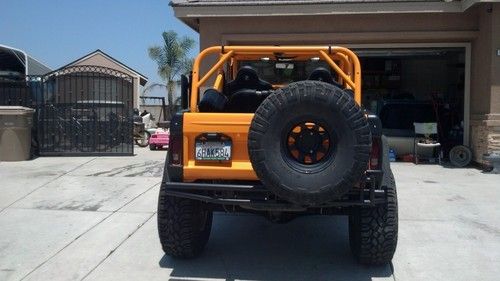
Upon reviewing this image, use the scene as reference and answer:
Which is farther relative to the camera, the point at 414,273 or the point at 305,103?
the point at 414,273

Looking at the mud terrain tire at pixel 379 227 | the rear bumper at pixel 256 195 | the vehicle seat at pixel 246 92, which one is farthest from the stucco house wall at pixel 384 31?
the rear bumper at pixel 256 195

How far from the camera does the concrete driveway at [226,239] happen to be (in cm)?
536

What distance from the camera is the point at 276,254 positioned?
233 inches

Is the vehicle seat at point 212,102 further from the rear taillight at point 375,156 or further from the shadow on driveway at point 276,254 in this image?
the rear taillight at point 375,156

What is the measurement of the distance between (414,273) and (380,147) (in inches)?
54.3

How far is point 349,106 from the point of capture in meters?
4.36

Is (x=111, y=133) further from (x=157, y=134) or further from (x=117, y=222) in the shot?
(x=117, y=222)

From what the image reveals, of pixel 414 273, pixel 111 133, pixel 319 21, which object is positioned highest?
pixel 319 21

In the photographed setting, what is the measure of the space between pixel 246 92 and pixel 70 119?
8.93 m

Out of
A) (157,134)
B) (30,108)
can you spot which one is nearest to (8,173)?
(30,108)

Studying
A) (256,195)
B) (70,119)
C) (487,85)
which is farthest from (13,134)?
(487,85)

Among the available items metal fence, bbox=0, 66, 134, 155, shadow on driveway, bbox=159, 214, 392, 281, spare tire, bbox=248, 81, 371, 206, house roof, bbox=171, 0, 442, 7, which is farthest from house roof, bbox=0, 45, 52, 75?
spare tire, bbox=248, 81, 371, 206

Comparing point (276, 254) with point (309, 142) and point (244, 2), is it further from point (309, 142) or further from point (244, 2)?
point (244, 2)

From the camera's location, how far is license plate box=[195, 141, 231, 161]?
4828 mm
